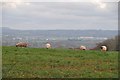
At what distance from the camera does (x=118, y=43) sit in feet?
131

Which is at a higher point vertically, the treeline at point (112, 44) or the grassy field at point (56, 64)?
the treeline at point (112, 44)

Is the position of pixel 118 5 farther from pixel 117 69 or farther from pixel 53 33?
pixel 53 33

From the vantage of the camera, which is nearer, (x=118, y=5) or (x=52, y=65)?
(x=52, y=65)

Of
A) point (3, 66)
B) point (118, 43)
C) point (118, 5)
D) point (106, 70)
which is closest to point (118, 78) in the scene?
point (106, 70)

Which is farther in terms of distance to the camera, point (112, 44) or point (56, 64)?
point (112, 44)

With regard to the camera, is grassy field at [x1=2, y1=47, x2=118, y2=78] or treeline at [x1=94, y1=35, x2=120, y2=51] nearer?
grassy field at [x1=2, y1=47, x2=118, y2=78]

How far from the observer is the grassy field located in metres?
19.1

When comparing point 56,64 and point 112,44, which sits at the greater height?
point 112,44

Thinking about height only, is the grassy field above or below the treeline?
below

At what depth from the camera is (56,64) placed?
879 inches

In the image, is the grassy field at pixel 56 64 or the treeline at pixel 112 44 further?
the treeline at pixel 112 44

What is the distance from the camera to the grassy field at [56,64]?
19.1 metres

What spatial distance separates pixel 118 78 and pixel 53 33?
3834 cm

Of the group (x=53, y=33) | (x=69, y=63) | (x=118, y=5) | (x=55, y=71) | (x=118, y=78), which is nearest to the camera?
(x=118, y=78)
